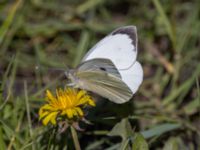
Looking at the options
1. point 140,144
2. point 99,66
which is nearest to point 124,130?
point 140,144

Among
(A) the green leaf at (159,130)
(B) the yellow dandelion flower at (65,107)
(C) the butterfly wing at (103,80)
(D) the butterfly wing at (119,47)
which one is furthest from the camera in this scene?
(A) the green leaf at (159,130)

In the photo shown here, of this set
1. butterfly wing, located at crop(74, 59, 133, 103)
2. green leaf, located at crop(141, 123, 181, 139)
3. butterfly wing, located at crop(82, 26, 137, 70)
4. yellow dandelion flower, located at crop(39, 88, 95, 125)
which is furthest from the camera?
green leaf, located at crop(141, 123, 181, 139)

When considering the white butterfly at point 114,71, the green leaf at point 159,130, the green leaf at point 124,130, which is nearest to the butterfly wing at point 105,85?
the white butterfly at point 114,71

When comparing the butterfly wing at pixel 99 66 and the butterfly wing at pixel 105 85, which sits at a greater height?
the butterfly wing at pixel 99 66

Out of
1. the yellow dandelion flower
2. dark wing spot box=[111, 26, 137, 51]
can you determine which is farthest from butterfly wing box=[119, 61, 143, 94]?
the yellow dandelion flower

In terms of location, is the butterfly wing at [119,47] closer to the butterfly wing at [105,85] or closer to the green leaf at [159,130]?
the butterfly wing at [105,85]

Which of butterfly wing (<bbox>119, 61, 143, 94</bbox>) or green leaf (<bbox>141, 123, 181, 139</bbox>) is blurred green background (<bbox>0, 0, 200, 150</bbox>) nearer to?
green leaf (<bbox>141, 123, 181, 139</bbox>)

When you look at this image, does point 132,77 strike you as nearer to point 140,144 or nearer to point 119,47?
point 119,47
